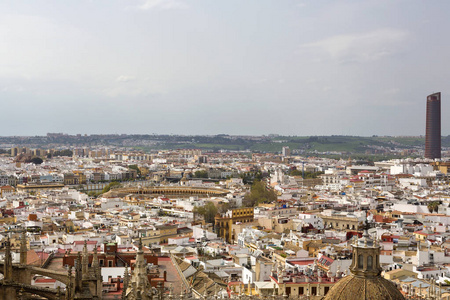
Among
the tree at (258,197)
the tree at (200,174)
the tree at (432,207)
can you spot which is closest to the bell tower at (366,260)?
the tree at (432,207)

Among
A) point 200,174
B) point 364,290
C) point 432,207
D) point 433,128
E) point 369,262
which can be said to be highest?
point 433,128

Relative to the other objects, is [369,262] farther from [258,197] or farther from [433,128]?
[433,128]

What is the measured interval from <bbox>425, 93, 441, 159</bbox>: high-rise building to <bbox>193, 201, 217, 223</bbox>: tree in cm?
8658

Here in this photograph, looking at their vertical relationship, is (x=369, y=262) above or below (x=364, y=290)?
above

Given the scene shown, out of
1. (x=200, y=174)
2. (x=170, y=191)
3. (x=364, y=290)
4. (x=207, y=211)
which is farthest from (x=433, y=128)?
(x=364, y=290)

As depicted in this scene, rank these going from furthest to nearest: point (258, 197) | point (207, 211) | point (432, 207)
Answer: point (258, 197)
point (207, 211)
point (432, 207)

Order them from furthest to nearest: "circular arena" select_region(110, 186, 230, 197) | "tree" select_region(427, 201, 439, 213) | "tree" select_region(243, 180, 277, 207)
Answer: "circular arena" select_region(110, 186, 230, 197)
"tree" select_region(243, 180, 277, 207)
"tree" select_region(427, 201, 439, 213)

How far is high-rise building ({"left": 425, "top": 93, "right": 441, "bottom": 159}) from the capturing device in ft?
377

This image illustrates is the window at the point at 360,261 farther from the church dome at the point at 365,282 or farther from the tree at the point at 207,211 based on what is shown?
the tree at the point at 207,211

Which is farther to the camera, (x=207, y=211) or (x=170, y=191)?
(x=170, y=191)

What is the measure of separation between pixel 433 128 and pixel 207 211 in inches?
3562

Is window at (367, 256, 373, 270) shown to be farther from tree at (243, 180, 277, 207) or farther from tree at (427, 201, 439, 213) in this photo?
tree at (243, 180, 277, 207)

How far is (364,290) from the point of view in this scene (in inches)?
298

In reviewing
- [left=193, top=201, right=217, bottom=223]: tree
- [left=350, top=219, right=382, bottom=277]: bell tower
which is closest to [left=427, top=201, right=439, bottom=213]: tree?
[left=193, top=201, right=217, bottom=223]: tree
